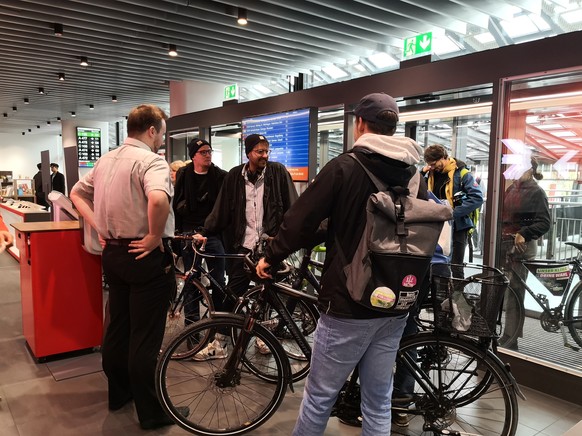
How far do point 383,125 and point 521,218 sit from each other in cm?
232

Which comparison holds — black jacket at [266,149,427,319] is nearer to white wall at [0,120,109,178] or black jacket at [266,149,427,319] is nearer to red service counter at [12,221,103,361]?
red service counter at [12,221,103,361]

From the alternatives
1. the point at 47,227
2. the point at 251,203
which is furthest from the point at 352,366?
the point at 47,227

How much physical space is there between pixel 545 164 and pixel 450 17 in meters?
2.22

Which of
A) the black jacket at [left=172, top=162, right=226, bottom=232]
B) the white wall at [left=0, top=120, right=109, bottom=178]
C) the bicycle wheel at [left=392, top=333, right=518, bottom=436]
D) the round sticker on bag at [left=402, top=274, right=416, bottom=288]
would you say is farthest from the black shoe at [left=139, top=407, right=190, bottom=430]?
the white wall at [left=0, top=120, right=109, bottom=178]

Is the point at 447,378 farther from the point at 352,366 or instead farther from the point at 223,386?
the point at 223,386

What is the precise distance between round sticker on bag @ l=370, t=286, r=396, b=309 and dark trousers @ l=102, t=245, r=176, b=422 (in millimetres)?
1317

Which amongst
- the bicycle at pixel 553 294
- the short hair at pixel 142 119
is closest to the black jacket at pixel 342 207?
the short hair at pixel 142 119

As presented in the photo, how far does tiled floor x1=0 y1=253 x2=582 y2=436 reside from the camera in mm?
2541

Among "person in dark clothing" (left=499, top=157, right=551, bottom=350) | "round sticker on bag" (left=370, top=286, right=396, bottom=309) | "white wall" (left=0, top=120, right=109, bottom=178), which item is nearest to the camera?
"round sticker on bag" (left=370, top=286, right=396, bottom=309)

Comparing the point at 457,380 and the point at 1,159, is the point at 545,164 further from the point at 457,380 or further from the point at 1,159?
the point at 1,159

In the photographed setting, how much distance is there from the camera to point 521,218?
11.6 feet

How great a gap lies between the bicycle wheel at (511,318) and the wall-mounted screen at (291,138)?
2457 millimetres

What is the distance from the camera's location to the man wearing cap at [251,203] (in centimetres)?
330

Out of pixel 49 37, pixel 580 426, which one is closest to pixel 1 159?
pixel 49 37
